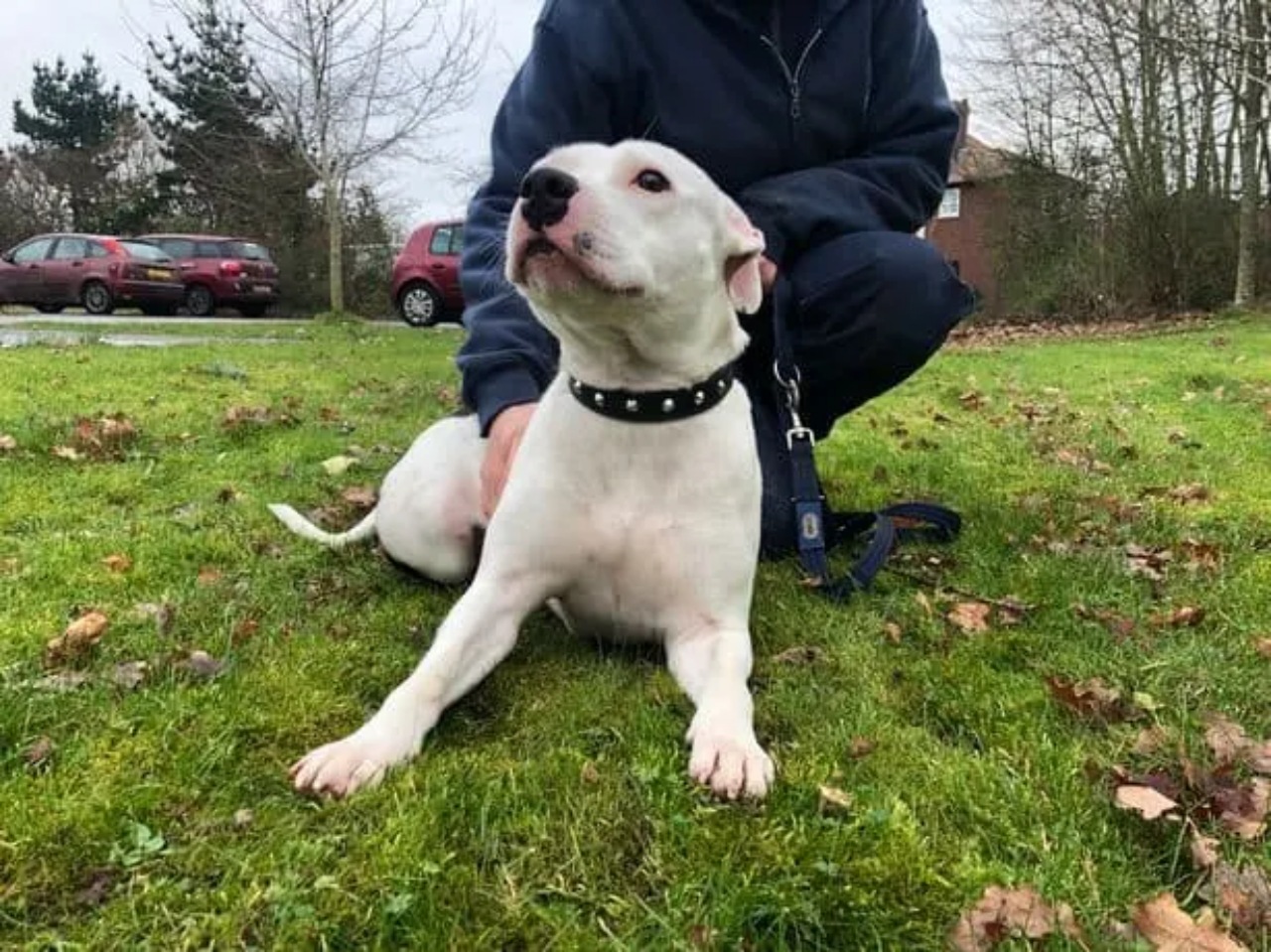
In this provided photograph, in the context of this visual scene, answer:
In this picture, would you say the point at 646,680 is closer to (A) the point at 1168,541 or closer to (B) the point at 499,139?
(B) the point at 499,139

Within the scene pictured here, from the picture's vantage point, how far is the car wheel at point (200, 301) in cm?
2272

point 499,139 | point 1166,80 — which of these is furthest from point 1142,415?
point 1166,80

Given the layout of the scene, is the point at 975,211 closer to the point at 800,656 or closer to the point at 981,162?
the point at 981,162

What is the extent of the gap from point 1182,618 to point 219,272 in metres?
22.3

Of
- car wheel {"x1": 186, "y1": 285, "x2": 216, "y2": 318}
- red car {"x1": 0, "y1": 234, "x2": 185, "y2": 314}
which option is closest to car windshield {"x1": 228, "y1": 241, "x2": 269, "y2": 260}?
car wheel {"x1": 186, "y1": 285, "x2": 216, "y2": 318}

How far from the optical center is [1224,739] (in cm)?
209

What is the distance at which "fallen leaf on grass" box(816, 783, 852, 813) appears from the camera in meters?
1.82

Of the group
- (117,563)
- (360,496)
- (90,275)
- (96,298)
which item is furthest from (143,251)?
(117,563)

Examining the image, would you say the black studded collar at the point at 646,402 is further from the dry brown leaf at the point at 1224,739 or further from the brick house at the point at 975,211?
the brick house at the point at 975,211

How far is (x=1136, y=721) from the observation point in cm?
223

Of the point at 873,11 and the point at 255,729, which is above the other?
the point at 873,11

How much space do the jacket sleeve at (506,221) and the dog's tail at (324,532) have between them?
59 cm

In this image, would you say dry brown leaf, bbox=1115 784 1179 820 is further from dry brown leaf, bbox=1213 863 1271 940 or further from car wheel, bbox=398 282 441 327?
car wheel, bbox=398 282 441 327

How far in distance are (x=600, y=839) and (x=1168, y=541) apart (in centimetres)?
273
